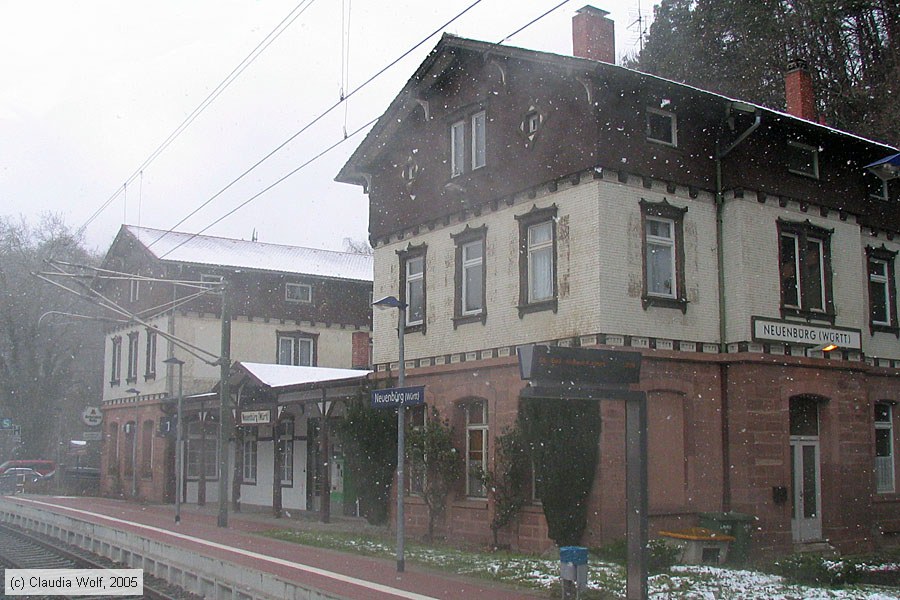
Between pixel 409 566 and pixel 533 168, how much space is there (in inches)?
286

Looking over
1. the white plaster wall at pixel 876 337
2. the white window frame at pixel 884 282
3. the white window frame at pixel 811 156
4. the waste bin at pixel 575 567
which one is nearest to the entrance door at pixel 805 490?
the white plaster wall at pixel 876 337

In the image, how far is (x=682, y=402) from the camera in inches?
696

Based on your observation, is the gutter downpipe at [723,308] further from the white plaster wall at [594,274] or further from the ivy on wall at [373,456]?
the ivy on wall at [373,456]

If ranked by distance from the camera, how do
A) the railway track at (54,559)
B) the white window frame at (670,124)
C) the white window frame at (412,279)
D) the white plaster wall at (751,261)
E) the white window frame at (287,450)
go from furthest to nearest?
the white window frame at (287,450) → the white window frame at (412,279) → the white window frame at (670,124) → the white plaster wall at (751,261) → the railway track at (54,559)

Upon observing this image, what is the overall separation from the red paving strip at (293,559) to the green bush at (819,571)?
387cm

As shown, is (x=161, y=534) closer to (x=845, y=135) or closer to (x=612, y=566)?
(x=612, y=566)

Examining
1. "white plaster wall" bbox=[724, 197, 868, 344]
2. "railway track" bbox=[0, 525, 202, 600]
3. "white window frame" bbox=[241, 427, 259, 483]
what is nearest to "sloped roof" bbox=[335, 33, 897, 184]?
"white plaster wall" bbox=[724, 197, 868, 344]

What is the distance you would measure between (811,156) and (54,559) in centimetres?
1608

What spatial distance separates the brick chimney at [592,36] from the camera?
19.1 metres

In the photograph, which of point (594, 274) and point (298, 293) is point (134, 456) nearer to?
point (298, 293)

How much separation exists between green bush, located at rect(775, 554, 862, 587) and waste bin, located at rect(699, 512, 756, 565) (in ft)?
6.78

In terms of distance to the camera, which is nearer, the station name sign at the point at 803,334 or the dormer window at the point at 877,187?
→ the station name sign at the point at 803,334

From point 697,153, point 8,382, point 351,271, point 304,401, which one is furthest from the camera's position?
point 8,382

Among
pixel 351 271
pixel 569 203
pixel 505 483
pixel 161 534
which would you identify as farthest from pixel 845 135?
pixel 351 271
